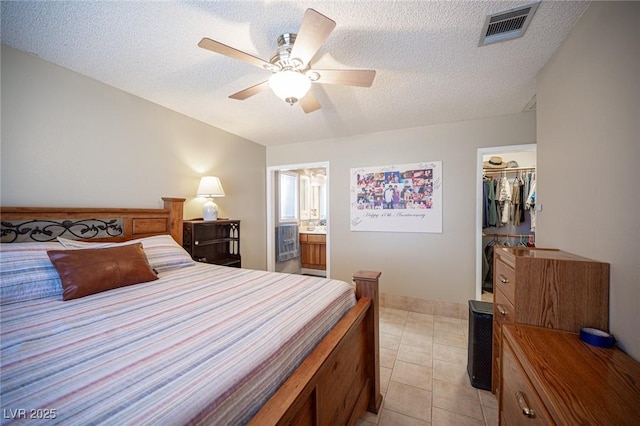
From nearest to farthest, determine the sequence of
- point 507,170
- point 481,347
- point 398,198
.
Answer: point 481,347 → point 398,198 → point 507,170

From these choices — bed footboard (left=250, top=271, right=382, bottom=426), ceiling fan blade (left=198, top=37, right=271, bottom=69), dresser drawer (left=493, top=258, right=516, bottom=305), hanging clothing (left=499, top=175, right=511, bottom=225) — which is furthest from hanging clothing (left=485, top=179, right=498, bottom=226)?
ceiling fan blade (left=198, top=37, right=271, bottom=69)

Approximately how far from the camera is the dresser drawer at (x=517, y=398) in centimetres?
77

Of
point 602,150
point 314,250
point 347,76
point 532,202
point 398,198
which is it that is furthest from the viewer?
point 314,250

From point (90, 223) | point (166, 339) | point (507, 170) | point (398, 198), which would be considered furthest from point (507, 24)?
point (90, 223)

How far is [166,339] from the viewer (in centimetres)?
90

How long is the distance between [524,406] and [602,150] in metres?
1.15

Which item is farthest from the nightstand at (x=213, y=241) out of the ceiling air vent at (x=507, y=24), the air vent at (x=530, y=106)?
the air vent at (x=530, y=106)

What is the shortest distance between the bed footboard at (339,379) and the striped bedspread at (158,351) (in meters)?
0.07

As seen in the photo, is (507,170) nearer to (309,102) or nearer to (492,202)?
(492,202)

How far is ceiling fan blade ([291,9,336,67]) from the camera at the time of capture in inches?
43.6

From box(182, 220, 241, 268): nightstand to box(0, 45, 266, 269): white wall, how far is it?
9.9 inches

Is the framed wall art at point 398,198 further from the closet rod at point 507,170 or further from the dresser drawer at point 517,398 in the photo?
the dresser drawer at point 517,398

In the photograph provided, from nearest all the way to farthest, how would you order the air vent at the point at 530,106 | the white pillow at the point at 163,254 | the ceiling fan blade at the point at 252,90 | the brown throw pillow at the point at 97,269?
the brown throw pillow at the point at 97,269
the ceiling fan blade at the point at 252,90
the white pillow at the point at 163,254
the air vent at the point at 530,106

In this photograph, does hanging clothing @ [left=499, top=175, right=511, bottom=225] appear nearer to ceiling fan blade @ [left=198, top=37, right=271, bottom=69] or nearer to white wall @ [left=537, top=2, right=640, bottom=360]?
white wall @ [left=537, top=2, right=640, bottom=360]
